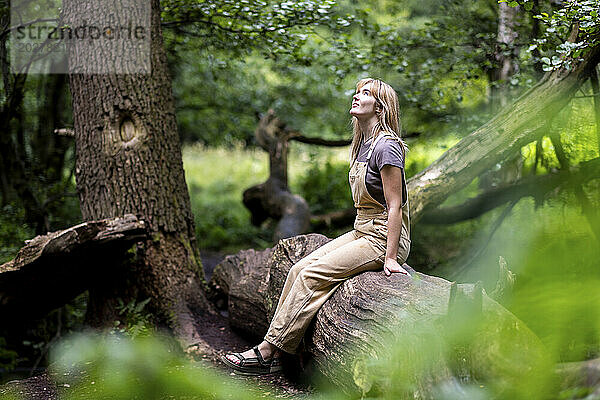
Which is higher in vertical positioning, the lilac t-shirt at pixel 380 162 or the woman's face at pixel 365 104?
the woman's face at pixel 365 104

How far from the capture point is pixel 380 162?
352 cm

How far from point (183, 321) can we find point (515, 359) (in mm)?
3588

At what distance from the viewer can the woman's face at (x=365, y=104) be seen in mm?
3758

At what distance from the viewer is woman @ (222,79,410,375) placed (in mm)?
3512

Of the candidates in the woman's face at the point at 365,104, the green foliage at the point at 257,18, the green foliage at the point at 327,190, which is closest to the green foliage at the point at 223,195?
the green foliage at the point at 327,190

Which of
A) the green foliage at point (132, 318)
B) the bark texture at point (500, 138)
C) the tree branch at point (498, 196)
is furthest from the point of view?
the tree branch at point (498, 196)

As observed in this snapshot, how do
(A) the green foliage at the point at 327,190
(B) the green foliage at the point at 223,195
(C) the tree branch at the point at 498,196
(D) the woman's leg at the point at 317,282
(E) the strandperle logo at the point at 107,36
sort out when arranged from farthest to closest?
(B) the green foliage at the point at 223,195
(A) the green foliage at the point at 327,190
(C) the tree branch at the point at 498,196
(E) the strandperle logo at the point at 107,36
(D) the woman's leg at the point at 317,282

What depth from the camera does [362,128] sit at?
3.86 m

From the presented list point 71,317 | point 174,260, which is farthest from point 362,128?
point 71,317

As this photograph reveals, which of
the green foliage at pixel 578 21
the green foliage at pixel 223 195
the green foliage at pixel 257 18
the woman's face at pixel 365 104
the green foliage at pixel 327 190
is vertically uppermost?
the green foliage at pixel 257 18

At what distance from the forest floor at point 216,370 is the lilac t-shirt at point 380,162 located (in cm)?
131

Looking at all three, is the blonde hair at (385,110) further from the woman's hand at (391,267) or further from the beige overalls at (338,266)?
the woman's hand at (391,267)

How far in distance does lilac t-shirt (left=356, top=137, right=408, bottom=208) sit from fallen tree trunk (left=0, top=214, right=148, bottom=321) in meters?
1.98

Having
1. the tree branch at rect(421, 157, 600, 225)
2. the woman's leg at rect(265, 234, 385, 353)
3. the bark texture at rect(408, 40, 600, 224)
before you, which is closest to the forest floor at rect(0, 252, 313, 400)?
the woman's leg at rect(265, 234, 385, 353)
